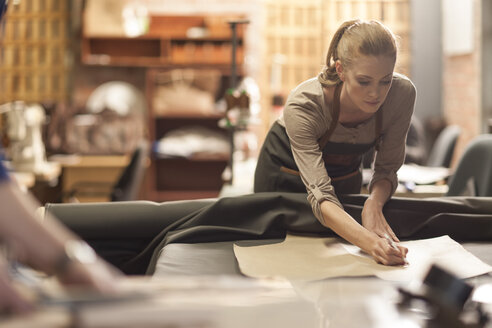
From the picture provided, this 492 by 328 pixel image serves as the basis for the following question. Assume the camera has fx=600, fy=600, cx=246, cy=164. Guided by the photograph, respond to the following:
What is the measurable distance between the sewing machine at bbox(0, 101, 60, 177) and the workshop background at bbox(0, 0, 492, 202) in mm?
1738

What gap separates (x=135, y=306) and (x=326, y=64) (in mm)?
1334

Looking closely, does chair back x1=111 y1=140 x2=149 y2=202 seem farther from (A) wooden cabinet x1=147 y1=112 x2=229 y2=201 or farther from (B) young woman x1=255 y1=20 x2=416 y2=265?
(A) wooden cabinet x1=147 y1=112 x2=229 y2=201

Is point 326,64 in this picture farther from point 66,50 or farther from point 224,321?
point 66,50

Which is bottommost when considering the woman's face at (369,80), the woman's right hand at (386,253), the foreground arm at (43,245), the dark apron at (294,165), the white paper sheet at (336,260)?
the white paper sheet at (336,260)

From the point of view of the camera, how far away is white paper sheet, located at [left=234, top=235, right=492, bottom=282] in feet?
4.40

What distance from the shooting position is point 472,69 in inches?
250

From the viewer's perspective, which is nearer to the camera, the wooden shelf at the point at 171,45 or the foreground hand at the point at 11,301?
the foreground hand at the point at 11,301

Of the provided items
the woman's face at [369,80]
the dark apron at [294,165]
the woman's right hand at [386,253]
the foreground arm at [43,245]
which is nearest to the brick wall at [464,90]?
the dark apron at [294,165]

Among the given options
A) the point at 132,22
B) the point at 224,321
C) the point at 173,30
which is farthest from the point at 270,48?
the point at 224,321

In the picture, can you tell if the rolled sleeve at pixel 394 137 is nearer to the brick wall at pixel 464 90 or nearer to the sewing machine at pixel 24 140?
the sewing machine at pixel 24 140

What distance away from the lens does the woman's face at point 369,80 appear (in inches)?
61.1


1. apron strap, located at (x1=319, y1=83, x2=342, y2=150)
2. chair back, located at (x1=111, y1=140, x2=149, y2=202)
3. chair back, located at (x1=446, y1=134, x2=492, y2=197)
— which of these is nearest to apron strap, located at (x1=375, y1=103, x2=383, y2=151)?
apron strap, located at (x1=319, y1=83, x2=342, y2=150)

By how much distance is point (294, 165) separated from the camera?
2.01 metres

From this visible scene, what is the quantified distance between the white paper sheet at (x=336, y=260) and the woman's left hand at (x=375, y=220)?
0.07 meters
